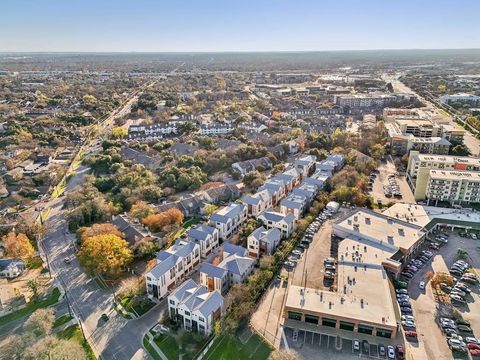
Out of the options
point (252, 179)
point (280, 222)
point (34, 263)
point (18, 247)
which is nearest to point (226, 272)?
point (280, 222)

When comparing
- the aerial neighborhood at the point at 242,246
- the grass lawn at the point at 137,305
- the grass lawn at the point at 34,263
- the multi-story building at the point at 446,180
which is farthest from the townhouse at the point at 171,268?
the multi-story building at the point at 446,180

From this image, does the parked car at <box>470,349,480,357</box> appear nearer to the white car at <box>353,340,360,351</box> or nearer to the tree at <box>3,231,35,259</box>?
the white car at <box>353,340,360,351</box>

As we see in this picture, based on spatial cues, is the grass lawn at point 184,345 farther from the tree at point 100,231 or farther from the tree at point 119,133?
the tree at point 119,133

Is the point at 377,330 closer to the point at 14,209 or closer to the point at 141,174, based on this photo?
the point at 141,174

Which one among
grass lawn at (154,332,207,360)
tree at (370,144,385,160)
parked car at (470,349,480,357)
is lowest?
parked car at (470,349,480,357)

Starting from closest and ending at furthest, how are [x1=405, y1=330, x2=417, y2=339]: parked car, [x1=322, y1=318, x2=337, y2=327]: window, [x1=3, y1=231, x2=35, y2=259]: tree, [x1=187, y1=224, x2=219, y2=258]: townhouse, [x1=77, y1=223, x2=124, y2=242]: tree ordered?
1. [x1=405, y1=330, x2=417, y2=339]: parked car
2. [x1=322, y1=318, x2=337, y2=327]: window
3. [x1=3, y1=231, x2=35, y2=259]: tree
4. [x1=187, y1=224, x2=219, y2=258]: townhouse
5. [x1=77, y1=223, x2=124, y2=242]: tree

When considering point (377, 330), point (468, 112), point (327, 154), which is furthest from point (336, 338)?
point (468, 112)

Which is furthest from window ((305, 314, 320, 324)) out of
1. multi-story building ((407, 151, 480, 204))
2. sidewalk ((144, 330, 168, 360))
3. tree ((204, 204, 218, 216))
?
multi-story building ((407, 151, 480, 204))

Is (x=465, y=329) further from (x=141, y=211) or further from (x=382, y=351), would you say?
(x=141, y=211)
